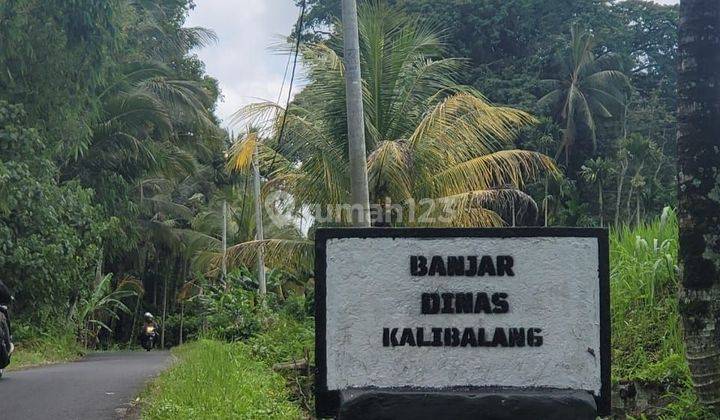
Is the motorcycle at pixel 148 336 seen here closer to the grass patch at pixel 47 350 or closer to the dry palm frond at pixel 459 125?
the grass patch at pixel 47 350

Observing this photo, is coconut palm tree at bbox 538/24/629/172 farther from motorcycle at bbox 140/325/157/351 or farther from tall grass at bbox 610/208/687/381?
tall grass at bbox 610/208/687/381

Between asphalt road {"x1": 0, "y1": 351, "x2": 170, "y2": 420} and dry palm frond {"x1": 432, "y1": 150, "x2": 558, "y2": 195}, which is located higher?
dry palm frond {"x1": 432, "y1": 150, "x2": 558, "y2": 195}

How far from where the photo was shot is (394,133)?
14477 mm

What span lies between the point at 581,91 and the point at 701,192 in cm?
2637

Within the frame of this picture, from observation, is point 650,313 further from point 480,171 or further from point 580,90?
point 580,90

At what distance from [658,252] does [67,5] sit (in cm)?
1107

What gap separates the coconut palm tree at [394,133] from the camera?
44.5 ft

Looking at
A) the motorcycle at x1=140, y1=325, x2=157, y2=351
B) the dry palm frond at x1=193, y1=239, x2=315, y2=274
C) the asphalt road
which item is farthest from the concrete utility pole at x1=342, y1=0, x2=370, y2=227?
the motorcycle at x1=140, y1=325, x2=157, y2=351

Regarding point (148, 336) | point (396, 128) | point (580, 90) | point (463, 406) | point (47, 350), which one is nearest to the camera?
point (463, 406)

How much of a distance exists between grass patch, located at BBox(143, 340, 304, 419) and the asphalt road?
38 cm

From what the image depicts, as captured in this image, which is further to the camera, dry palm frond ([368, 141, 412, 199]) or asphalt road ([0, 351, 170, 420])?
dry palm frond ([368, 141, 412, 199])

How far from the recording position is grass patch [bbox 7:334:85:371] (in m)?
18.0

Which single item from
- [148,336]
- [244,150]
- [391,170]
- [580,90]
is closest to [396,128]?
[391,170]

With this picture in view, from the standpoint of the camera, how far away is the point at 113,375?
12.1 metres
